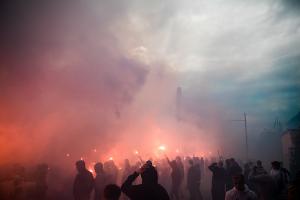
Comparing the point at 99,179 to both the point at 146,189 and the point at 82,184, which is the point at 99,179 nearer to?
the point at 82,184

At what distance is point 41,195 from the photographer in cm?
947

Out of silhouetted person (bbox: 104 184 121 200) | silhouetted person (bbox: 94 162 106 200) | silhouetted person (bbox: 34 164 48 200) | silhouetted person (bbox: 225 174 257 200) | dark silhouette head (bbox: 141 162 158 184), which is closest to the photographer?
silhouetted person (bbox: 104 184 121 200)

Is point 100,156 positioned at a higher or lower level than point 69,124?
lower

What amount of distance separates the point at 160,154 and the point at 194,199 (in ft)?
80.6

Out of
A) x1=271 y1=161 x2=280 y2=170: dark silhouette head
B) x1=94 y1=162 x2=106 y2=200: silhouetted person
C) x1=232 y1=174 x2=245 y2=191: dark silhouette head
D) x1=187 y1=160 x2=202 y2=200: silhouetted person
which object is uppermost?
x1=271 y1=161 x2=280 y2=170: dark silhouette head

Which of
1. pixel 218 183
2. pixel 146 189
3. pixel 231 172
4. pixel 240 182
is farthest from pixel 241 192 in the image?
pixel 218 183

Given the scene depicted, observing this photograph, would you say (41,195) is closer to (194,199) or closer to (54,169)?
(194,199)

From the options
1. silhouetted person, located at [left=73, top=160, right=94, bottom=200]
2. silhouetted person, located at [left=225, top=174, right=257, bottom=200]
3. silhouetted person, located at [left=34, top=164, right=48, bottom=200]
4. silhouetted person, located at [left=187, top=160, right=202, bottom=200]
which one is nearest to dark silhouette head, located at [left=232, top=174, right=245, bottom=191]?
silhouetted person, located at [left=225, top=174, right=257, bottom=200]

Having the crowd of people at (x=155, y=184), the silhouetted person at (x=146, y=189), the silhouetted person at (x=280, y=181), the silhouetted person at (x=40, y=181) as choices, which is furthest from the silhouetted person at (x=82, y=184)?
the silhouetted person at (x=280, y=181)

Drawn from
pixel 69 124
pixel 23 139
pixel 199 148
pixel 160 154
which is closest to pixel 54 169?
pixel 23 139

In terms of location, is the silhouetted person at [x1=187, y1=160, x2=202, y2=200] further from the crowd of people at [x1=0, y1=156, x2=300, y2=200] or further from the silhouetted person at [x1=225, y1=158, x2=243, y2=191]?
the silhouetted person at [x1=225, y1=158, x2=243, y2=191]

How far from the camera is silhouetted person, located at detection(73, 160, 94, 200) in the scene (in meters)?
8.69

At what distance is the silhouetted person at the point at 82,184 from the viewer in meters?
8.69

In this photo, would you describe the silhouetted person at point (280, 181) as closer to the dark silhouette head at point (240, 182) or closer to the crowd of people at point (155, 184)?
the crowd of people at point (155, 184)
